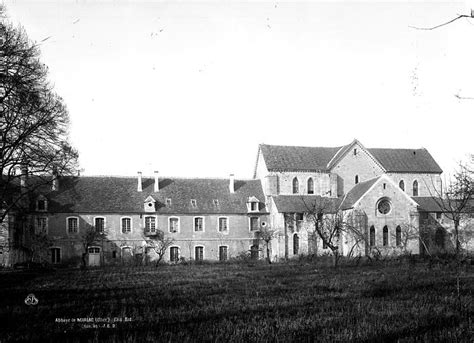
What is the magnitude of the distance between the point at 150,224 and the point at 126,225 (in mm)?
2154

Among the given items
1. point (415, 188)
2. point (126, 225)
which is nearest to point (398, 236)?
point (415, 188)

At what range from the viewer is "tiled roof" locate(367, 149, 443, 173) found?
56.0 m

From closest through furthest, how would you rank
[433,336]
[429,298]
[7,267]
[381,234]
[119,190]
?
[433,336], [429,298], [7,267], [381,234], [119,190]

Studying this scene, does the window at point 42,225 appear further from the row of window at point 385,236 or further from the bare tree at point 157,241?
the row of window at point 385,236

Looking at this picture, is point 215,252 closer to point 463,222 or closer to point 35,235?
point 35,235

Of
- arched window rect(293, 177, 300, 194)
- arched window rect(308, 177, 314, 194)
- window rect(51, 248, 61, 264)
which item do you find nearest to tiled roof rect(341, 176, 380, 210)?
arched window rect(308, 177, 314, 194)

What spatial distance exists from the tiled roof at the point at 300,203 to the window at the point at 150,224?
1142 cm

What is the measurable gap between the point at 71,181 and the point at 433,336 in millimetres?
43424

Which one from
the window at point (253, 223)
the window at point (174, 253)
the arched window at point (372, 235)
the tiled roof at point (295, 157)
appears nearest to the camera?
the arched window at point (372, 235)

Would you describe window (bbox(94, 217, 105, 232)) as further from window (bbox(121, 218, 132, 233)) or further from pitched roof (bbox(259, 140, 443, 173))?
pitched roof (bbox(259, 140, 443, 173))

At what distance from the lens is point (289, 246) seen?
48062mm

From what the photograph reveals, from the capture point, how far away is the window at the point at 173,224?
4871cm

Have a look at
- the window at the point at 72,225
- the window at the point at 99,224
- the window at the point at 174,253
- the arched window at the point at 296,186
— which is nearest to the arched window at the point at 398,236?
the arched window at the point at 296,186

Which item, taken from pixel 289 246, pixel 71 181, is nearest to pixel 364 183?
pixel 289 246
